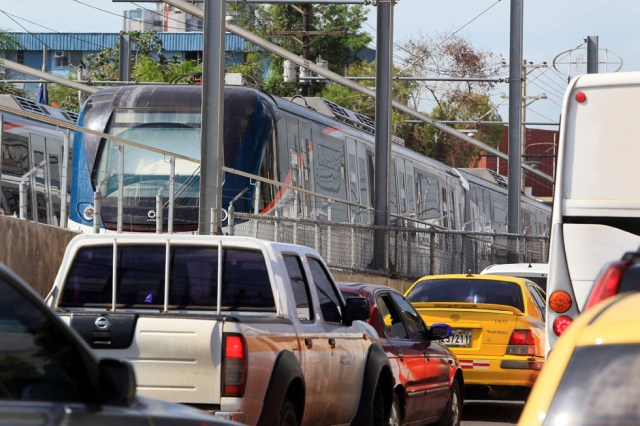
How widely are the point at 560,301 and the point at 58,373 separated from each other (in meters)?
7.11

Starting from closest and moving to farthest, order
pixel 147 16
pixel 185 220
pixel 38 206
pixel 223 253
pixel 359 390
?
1. pixel 223 253
2. pixel 359 390
3. pixel 38 206
4. pixel 185 220
5. pixel 147 16

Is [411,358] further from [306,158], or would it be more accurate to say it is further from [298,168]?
[306,158]

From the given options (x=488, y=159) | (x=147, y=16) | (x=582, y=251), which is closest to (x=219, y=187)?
(x=582, y=251)

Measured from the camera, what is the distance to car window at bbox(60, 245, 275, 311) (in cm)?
980

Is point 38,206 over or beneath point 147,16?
beneath

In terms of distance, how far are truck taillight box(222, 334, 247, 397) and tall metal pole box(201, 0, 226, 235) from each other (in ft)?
27.8

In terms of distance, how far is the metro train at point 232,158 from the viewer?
21188 millimetres

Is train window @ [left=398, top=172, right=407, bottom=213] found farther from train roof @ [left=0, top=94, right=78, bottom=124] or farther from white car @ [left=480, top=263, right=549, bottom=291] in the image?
white car @ [left=480, top=263, right=549, bottom=291]

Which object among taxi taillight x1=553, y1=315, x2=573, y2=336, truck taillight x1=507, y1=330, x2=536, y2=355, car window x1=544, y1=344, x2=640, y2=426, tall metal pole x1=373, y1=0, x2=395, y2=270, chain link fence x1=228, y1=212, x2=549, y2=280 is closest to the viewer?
car window x1=544, y1=344, x2=640, y2=426

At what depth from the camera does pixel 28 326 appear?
4.59 meters

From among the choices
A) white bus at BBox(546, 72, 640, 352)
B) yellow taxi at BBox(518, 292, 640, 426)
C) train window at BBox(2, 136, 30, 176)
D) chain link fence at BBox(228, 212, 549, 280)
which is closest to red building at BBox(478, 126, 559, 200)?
chain link fence at BBox(228, 212, 549, 280)

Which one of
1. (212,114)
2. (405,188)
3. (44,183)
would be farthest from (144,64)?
(212,114)

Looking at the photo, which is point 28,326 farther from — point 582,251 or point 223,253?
point 582,251

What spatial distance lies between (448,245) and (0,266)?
29.0m
